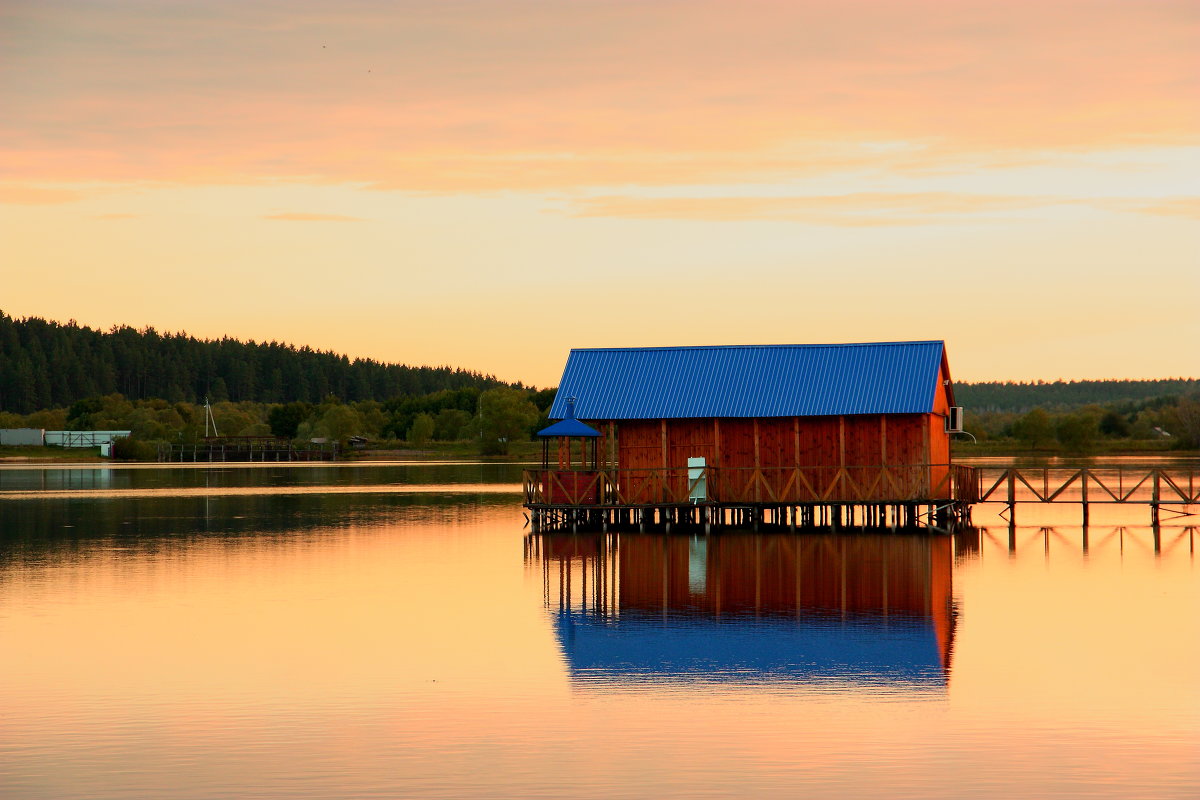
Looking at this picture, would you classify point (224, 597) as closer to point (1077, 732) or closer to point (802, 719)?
point (802, 719)

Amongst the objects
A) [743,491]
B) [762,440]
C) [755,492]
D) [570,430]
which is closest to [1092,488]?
[762,440]

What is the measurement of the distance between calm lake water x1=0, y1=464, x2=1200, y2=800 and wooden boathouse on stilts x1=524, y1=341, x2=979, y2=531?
4.26 m

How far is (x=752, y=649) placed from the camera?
18828mm

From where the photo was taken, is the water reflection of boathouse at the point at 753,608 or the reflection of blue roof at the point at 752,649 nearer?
the reflection of blue roof at the point at 752,649

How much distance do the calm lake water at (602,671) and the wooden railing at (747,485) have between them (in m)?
4.00

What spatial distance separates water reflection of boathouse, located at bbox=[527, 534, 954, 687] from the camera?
1759 cm

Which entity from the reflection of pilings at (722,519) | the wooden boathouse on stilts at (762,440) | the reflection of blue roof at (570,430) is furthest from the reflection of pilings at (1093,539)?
the reflection of blue roof at (570,430)

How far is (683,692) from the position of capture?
52.6 feet

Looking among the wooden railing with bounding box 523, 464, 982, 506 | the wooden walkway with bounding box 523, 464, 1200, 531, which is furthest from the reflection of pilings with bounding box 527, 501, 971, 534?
the wooden railing with bounding box 523, 464, 982, 506

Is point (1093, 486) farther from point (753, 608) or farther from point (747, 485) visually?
point (753, 608)

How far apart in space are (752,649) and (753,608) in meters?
4.02

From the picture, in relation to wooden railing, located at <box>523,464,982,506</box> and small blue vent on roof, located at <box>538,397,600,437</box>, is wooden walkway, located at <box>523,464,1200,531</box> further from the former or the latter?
small blue vent on roof, located at <box>538,397,600,437</box>

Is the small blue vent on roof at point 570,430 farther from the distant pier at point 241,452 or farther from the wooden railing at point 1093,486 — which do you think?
the distant pier at point 241,452

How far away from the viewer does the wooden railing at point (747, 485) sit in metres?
38.1
